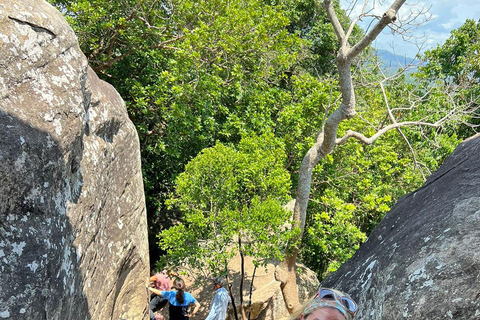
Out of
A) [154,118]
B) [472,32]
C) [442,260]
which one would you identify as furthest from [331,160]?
[472,32]

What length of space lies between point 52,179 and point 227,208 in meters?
3.88

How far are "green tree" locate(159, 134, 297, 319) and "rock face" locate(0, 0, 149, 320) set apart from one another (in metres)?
1.92

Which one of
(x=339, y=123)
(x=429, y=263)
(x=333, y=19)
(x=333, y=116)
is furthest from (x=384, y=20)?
(x=429, y=263)

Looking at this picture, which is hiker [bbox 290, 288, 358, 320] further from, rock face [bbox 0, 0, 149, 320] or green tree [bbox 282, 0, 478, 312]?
green tree [bbox 282, 0, 478, 312]

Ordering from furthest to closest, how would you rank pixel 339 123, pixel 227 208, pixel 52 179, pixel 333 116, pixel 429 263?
pixel 339 123
pixel 333 116
pixel 227 208
pixel 52 179
pixel 429 263

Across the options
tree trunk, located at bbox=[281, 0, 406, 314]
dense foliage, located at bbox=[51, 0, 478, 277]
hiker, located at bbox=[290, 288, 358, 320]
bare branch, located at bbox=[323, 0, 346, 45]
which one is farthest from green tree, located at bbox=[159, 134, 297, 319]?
hiker, located at bbox=[290, 288, 358, 320]

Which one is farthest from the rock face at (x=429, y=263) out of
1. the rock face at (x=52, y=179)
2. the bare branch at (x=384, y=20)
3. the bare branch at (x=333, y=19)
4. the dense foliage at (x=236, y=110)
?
the bare branch at (x=333, y=19)

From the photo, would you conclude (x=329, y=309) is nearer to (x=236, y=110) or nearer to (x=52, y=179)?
(x=52, y=179)

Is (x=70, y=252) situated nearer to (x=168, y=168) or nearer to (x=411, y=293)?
(x=411, y=293)

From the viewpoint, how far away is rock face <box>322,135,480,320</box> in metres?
2.25

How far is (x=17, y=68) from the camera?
315 cm

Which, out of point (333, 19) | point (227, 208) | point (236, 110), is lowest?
point (227, 208)

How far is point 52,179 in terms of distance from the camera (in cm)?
317

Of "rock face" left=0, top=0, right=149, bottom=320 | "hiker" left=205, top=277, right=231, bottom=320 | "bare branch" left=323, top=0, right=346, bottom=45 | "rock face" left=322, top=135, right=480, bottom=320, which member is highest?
"bare branch" left=323, top=0, right=346, bottom=45
